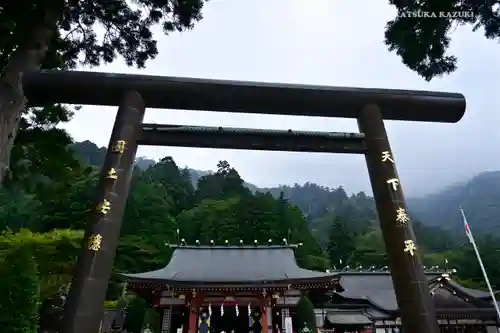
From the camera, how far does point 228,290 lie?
530 inches

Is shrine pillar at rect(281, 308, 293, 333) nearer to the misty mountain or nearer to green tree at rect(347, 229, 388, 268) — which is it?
green tree at rect(347, 229, 388, 268)

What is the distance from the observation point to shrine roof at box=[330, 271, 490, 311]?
1778 centimetres

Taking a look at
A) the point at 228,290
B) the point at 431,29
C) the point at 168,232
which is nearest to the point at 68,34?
the point at 431,29

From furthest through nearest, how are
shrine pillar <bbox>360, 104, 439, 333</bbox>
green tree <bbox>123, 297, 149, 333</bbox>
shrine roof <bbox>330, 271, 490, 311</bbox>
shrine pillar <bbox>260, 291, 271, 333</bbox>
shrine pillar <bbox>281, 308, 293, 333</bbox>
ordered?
green tree <bbox>123, 297, 149, 333</bbox>, shrine roof <bbox>330, 271, 490, 311</bbox>, shrine pillar <bbox>281, 308, 293, 333</bbox>, shrine pillar <bbox>260, 291, 271, 333</bbox>, shrine pillar <bbox>360, 104, 439, 333</bbox>

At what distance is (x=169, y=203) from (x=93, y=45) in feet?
145

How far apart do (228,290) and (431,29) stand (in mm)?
10011

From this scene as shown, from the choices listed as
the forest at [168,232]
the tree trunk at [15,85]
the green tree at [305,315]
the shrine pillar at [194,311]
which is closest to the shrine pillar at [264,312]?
the green tree at [305,315]

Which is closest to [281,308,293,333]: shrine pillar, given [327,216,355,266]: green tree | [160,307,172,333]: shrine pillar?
[160,307,172,333]: shrine pillar

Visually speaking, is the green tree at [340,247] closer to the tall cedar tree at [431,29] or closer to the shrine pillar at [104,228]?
the tall cedar tree at [431,29]

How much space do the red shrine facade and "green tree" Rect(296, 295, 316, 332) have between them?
14.4 inches

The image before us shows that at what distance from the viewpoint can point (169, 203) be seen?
167 feet

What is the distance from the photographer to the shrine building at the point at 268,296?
13297 millimetres

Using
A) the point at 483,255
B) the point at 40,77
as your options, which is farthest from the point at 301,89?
the point at 483,255

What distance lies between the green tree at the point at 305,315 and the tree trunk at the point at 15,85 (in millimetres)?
11059
